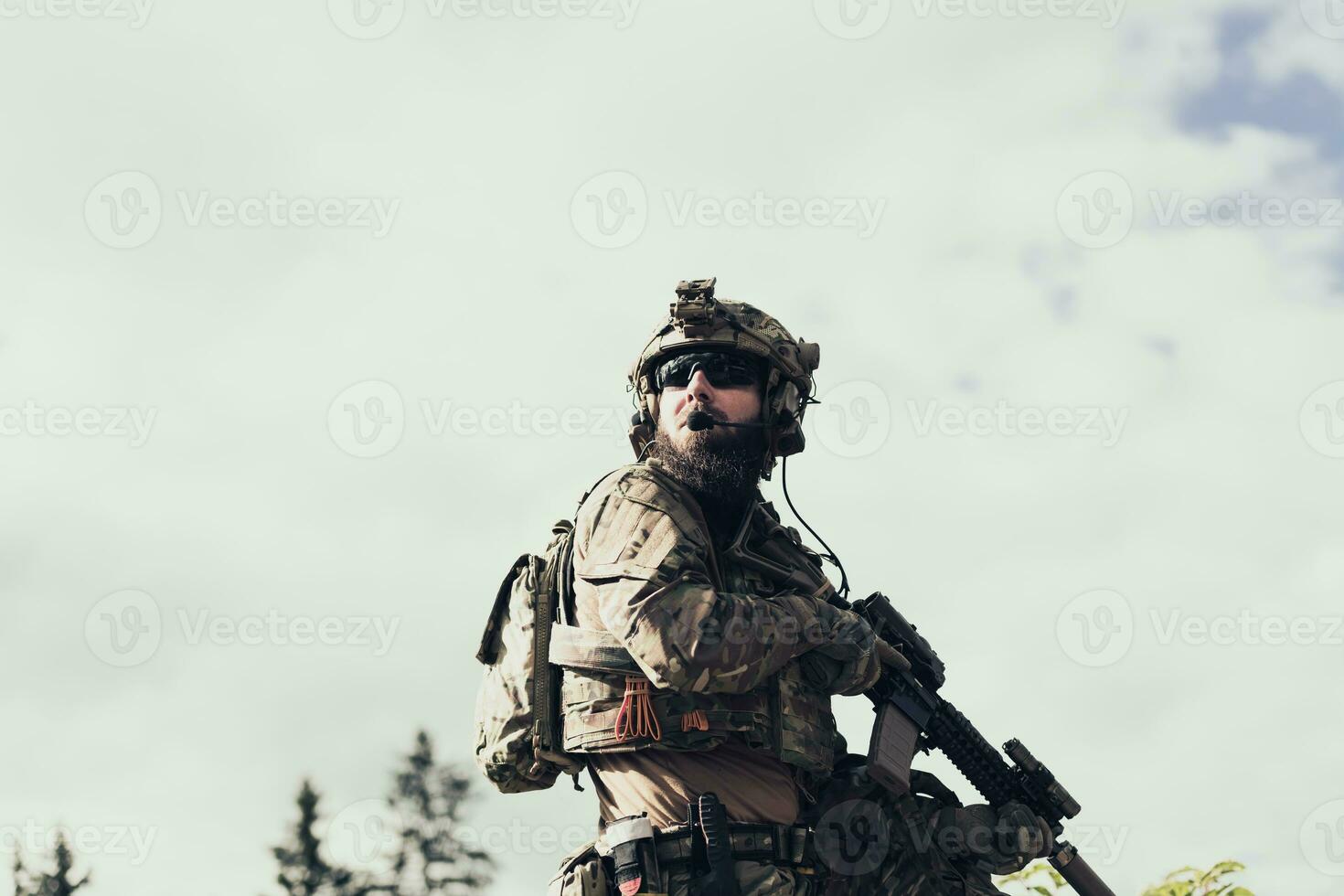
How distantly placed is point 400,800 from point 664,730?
23.6 metres

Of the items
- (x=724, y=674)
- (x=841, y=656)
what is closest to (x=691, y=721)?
(x=724, y=674)

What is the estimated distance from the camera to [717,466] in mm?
10188

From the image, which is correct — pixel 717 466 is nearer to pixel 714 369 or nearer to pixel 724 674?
pixel 714 369

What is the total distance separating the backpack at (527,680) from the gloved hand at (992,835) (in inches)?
81.9

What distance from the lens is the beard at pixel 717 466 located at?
401 inches

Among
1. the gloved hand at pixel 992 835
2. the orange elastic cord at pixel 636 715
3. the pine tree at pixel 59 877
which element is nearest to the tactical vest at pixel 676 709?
the orange elastic cord at pixel 636 715

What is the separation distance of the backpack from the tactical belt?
71 cm

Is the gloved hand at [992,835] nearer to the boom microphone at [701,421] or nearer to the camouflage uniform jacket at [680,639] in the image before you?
the camouflage uniform jacket at [680,639]

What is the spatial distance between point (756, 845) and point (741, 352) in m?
2.64

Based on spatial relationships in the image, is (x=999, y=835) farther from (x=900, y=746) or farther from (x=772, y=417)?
(x=772, y=417)

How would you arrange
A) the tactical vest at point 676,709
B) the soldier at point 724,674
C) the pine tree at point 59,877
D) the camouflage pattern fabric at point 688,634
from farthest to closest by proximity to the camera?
the pine tree at point 59,877
the tactical vest at point 676,709
the soldier at point 724,674
the camouflage pattern fabric at point 688,634

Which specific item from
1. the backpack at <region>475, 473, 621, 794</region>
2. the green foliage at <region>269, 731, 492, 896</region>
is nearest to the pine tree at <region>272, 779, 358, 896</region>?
the green foliage at <region>269, 731, 492, 896</region>

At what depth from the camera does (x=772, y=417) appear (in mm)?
10453

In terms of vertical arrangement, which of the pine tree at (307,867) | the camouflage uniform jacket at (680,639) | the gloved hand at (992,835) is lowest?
the gloved hand at (992,835)
